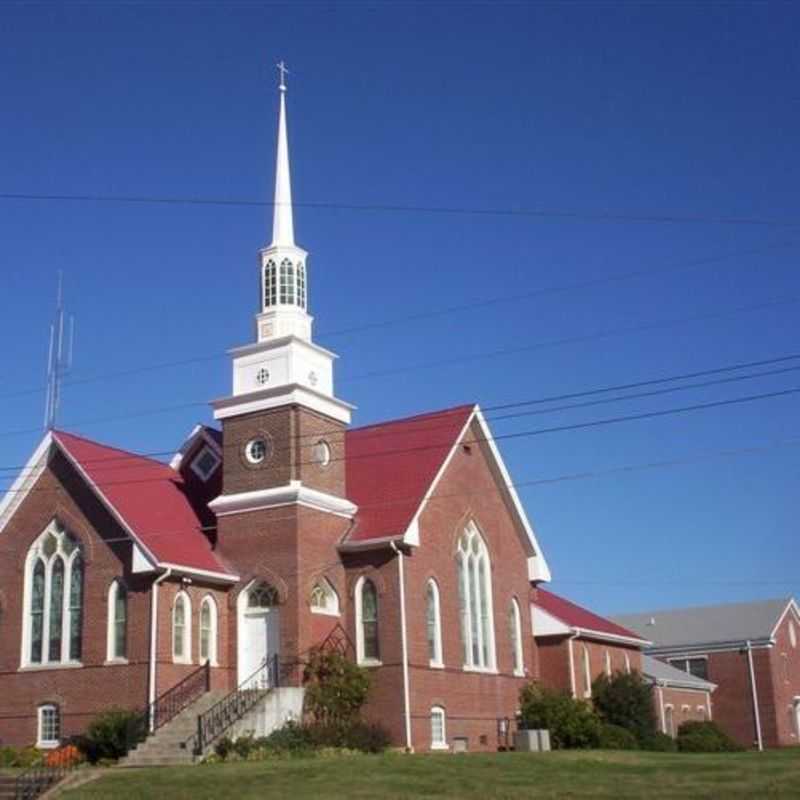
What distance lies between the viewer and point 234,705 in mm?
33438

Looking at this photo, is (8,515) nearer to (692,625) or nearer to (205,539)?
(205,539)

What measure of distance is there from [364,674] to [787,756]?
1168 cm

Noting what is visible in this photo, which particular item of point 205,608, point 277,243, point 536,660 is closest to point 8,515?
point 205,608

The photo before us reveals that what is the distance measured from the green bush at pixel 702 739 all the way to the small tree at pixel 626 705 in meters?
3.50

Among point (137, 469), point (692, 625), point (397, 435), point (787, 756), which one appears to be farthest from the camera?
point (692, 625)

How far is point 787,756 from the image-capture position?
29.6 m

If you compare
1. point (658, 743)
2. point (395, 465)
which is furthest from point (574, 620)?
point (395, 465)

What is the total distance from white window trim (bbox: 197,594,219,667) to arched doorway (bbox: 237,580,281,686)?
0.66 metres

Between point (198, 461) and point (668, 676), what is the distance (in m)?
26.8

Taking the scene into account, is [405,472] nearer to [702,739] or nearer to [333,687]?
[333,687]

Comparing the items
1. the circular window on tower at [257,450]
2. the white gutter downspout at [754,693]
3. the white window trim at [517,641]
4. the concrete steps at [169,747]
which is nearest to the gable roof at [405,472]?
the white window trim at [517,641]

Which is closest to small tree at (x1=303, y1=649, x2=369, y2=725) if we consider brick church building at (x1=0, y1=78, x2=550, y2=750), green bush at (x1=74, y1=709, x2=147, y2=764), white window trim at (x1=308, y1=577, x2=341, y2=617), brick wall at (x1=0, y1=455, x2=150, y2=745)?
brick church building at (x1=0, y1=78, x2=550, y2=750)

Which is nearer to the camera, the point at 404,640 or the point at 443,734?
the point at 404,640

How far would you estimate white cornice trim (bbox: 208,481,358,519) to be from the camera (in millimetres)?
36812
